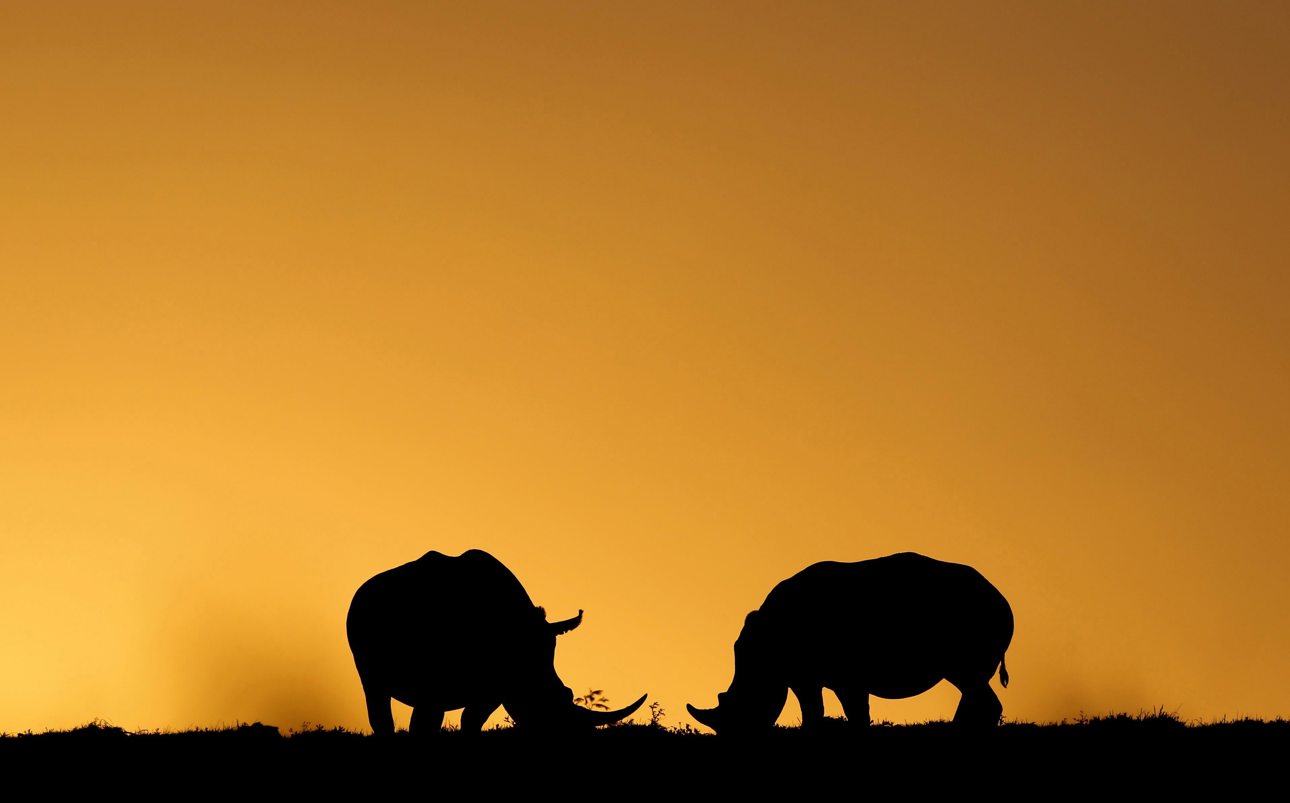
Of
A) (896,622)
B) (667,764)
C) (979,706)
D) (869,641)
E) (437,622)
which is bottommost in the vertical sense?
(667,764)

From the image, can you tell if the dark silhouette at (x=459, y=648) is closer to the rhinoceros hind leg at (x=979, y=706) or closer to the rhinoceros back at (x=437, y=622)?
the rhinoceros back at (x=437, y=622)

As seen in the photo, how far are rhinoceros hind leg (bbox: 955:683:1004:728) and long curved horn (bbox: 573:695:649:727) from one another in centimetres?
409

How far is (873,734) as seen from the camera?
1952cm

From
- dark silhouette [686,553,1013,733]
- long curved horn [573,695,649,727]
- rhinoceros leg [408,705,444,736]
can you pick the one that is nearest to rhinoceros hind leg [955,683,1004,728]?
dark silhouette [686,553,1013,733]

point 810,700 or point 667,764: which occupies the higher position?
point 810,700

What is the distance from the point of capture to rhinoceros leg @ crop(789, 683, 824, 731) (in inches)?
923

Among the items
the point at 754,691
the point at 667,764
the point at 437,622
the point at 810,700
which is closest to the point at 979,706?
the point at 810,700

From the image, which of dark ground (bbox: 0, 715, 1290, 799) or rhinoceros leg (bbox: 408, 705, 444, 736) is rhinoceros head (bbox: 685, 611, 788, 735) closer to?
rhinoceros leg (bbox: 408, 705, 444, 736)

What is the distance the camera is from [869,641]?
75.5ft

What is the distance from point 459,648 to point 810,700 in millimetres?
4825

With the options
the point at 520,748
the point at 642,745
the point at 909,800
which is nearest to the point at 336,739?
the point at 520,748

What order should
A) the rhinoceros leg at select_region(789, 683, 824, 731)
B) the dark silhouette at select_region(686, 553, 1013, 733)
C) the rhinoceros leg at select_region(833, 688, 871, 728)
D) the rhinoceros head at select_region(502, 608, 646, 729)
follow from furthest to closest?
the rhinoceros leg at select_region(789, 683, 824, 731) < the rhinoceros leg at select_region(833, 688, 871, 728) < the dark silhouette at select_region(686, 553, 1013, 733) < the rhinoceros head at select_region(502, 608, 646, 729)

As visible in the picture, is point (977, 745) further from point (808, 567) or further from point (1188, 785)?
point (808, 567)

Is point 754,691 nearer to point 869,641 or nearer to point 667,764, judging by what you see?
point 869,641
